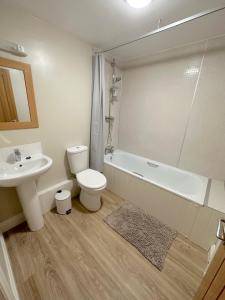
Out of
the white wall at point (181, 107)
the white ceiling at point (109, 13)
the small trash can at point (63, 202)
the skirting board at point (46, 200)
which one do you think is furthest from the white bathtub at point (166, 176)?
the white ceiling at point (109, 13)

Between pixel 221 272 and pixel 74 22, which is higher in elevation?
pixel 74 22

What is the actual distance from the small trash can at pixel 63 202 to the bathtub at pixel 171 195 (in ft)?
2.53

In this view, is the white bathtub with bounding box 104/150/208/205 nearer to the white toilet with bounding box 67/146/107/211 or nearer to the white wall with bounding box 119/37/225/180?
the white wall with bounding box 119/37/225/180

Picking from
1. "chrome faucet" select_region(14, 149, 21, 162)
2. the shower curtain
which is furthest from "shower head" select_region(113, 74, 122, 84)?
"chrome faucet" select_region(14, 149, 21, 162)

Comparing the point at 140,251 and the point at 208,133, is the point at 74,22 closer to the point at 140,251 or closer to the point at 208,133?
the point at 208,133

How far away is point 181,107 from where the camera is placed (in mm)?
2014

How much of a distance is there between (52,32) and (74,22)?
0.26 m

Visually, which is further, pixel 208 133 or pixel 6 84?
pixel 208 133

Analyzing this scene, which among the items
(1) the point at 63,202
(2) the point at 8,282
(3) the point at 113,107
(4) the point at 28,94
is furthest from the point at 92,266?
(3) the point at 113,107

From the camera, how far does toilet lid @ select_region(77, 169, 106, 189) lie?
65.8 inches

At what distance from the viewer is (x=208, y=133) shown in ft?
6.05

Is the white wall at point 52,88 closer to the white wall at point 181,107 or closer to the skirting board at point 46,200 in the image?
the skirting board at point 46,200

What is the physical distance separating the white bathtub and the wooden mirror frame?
4.07 feet

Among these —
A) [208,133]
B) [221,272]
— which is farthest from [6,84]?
[208,133]
